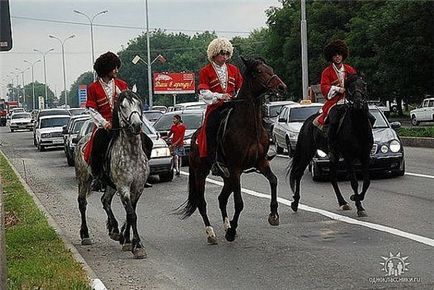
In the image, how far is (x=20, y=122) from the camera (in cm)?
7694

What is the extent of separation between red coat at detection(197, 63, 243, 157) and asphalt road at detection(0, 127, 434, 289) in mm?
1352

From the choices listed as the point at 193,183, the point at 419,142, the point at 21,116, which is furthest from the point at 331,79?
the point at 21,116

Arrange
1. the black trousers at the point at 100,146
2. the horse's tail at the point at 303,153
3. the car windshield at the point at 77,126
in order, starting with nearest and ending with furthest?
the black trousers at the point at 100,146
the horse's tail at the point at 303,153
the car windshield at the point at 77,126

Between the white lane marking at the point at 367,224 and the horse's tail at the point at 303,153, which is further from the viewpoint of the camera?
the horse's tail at the point at 303,153

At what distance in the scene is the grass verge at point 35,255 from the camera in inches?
323

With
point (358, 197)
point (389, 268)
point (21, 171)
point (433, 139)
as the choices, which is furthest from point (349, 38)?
point (389, 268)

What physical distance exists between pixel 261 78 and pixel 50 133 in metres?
31.1

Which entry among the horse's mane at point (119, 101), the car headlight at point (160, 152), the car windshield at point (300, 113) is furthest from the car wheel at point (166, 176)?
the horse's mane at point (119, 101)

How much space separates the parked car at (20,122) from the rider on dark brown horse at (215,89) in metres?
67.7

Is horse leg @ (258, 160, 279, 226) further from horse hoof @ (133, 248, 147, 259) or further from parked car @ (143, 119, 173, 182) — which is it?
parked car @ (143, 119, 173, 182)

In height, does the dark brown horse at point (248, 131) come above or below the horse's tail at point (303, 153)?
above

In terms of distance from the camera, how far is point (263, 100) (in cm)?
1077

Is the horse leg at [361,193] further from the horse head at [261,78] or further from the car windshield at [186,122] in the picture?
the car windshield at [186,122]

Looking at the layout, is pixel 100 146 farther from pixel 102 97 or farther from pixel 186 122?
pixel 186 122
